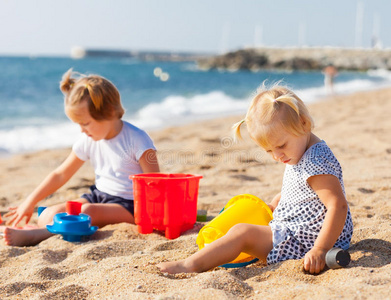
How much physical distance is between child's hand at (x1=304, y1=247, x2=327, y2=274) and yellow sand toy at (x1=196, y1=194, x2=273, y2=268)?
1.20 ft

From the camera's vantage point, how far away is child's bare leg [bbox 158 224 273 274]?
2.10 m

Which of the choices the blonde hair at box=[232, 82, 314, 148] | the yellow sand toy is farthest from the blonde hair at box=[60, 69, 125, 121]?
the blonde hair at box=[232, 82, 314, 148]

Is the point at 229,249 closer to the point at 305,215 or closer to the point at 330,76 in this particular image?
the point at 305,215

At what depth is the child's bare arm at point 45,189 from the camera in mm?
3199

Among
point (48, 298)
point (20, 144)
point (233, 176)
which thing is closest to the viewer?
point (48, 298)

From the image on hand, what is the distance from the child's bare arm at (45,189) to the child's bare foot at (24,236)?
28 cm

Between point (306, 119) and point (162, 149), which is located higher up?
point (306, 119)

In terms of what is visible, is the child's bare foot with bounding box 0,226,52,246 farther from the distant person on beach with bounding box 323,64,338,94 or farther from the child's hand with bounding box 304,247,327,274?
the distant person on beach with bounding box 323,64,338,94

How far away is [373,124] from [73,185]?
14.1ft

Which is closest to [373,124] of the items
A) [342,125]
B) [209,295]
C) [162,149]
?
[342,125]

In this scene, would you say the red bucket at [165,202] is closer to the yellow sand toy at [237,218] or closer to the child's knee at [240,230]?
the yellow sand toy at [237,218]

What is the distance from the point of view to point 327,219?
2055 millimetres

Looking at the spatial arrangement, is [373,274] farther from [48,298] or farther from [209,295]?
[48,298]

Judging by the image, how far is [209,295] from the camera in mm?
1745
